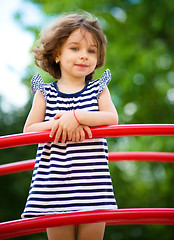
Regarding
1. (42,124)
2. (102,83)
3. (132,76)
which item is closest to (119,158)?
(102,83)

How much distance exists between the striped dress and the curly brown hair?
1.21 feet

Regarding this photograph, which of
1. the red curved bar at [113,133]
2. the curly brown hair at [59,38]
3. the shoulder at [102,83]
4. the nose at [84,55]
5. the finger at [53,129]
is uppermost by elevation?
the curly brown hair at [59,38]

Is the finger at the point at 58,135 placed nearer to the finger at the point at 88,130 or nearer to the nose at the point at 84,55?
the finger at the point at 88,130

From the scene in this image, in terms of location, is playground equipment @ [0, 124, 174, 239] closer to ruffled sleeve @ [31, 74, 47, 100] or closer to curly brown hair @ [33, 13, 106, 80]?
ruffled sleeve @ [31, 74, 47, 100]

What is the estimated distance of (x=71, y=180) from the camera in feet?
4.99

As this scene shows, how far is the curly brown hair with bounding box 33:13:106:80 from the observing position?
1737 millimetres

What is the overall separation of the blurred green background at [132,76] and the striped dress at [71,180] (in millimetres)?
2952

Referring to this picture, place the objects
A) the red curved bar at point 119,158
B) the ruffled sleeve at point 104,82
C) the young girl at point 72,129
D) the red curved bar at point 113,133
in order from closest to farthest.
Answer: the red curved bar at point 113,133 < the young girl at point 72,129 < the ruffled sleeve at point 104,82 < the red curved bar at point 119,158

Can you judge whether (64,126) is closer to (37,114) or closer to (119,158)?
(37,114)

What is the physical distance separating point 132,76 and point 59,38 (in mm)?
3088

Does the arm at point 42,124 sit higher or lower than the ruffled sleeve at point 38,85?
lower

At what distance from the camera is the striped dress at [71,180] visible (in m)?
1.50

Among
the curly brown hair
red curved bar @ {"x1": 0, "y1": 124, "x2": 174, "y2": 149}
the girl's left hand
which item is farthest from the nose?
red curved bar @ {"x1": 0, "y1": 124, "x2": 174, "y2": 149}

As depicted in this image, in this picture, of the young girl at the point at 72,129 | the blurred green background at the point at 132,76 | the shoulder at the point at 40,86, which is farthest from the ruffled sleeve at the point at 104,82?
the blurred green background at the point at 132,76
